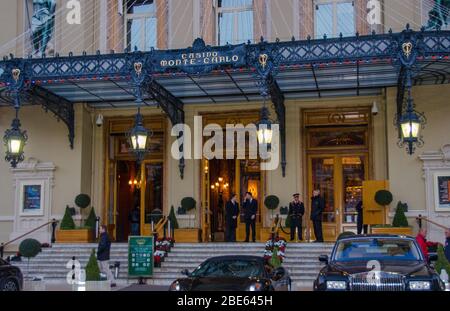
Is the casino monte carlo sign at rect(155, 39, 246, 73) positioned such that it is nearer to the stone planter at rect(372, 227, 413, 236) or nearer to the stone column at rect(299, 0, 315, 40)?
the stone column at rect(299, 0, 315, 40)

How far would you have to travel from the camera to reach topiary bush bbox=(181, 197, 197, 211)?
22.7 m

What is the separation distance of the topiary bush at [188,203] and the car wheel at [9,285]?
8708 mm

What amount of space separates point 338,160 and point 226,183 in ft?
14.5

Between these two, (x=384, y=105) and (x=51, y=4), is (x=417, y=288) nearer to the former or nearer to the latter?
(x=384, y=105)

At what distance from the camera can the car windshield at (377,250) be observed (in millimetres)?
11398

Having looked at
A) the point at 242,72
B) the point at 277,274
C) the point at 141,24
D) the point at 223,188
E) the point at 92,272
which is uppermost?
the point at 141,24

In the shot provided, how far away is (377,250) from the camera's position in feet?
38.0

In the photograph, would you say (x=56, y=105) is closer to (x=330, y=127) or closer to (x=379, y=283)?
(x=330, y=127)

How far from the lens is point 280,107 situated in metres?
21.9

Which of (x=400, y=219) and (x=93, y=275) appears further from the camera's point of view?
(x=400, y=219)

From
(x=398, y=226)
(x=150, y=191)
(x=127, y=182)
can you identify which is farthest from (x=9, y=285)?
(x=398, y=226)

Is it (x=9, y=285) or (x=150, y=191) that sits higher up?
(x=150, y=191)

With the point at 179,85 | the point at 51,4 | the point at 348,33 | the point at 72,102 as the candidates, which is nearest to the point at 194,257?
the point at 179,85

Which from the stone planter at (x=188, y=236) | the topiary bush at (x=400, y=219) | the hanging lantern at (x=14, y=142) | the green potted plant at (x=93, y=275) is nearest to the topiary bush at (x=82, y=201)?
the stone planter at (x=188, y=236)
